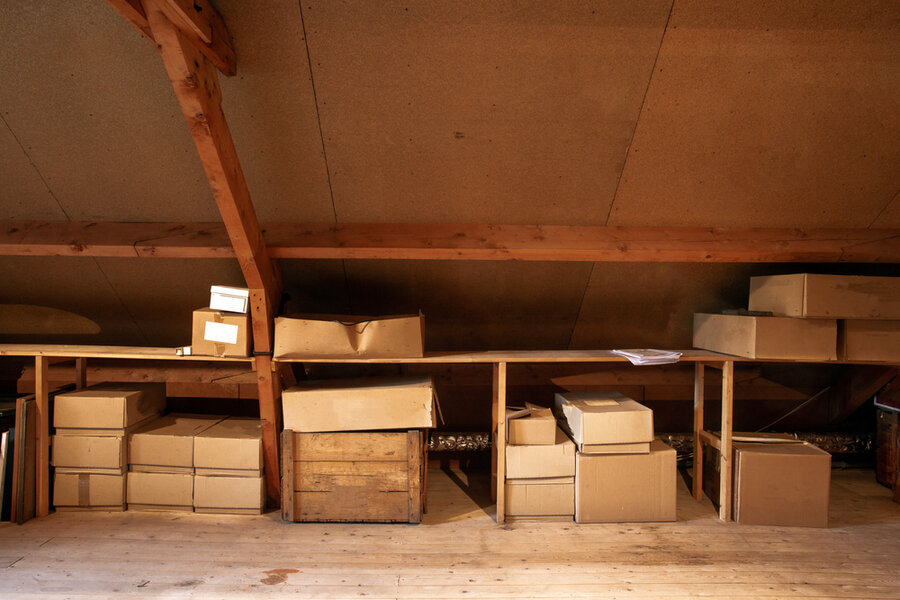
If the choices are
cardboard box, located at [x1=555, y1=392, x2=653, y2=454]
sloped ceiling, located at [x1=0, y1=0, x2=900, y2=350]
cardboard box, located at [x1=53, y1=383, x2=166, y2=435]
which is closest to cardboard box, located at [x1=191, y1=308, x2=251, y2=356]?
sloped ceiling, located at [x1=0, y1=0, x2=900, y2=350]

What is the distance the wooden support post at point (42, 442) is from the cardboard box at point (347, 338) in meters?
1.28

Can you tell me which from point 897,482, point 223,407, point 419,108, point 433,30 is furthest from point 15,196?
point 897,482

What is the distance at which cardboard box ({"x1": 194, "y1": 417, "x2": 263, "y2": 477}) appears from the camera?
268cm

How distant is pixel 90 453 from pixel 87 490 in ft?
0.69

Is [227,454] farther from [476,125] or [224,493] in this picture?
[476,125]

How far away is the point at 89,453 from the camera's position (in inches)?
106

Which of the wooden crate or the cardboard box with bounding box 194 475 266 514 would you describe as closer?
the wooden crate

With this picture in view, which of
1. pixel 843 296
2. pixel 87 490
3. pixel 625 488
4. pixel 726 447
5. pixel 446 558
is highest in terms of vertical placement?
pixel 843 296

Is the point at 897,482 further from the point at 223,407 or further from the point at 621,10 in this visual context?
the point at 223,407

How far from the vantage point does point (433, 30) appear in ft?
6.32

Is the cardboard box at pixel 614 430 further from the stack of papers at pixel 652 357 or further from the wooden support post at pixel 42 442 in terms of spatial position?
the wooden support post at pixel 42 442

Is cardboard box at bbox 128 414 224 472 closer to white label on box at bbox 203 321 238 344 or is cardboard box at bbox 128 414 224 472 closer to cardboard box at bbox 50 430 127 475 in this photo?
cardboard box at bbox 50 430 127 475

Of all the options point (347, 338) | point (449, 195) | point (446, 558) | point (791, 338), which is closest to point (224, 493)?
point (347, 338)

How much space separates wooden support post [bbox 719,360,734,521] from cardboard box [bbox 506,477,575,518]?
32.8 inches
